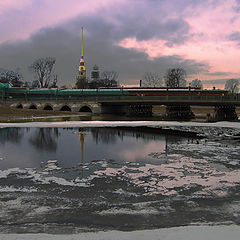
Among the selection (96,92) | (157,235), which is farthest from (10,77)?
(157,235)

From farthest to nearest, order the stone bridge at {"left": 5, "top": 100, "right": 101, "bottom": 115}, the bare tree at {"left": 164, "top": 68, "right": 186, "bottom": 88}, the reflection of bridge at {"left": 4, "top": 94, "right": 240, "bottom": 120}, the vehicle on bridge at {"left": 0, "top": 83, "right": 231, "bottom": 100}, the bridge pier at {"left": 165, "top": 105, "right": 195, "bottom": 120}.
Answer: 1. the bare tree at {"left": 164, "top": 68, "right": 186, "bottom": 88}
2. the vehicle on bridge at {"left": 0, "top": 83, "right": 231, "bottom": 100}
3. the stone bridge at {"left": 5, "top": 100, "right": 101, "bottom": 115}
4. the bridge pier at {"left": 165, "top": 105, "right": 195, "bottom": 120}
5. the reflection of bridge at {"left": 4, "top": 94, "right": 240, "bottom": 120}

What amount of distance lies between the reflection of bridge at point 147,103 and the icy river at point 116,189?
32341 millimetres

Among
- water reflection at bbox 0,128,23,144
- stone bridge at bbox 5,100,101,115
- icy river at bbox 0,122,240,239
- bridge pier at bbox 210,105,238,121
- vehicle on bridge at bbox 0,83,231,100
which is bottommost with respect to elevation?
icy river at bbox 0,122,240,239

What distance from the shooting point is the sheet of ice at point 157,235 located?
7.01 metres

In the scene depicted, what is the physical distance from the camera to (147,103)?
205ft

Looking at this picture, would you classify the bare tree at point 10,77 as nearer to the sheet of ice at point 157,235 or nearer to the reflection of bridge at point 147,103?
the reflection of bridge at point 147,103

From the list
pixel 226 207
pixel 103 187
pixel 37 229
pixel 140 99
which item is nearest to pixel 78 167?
pixel 103 187

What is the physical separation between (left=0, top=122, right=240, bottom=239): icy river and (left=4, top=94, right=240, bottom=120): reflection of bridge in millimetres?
32341

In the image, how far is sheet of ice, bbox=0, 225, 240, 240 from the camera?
7012 millimetres

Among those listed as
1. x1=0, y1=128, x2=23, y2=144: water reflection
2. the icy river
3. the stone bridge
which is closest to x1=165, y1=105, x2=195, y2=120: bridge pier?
the stone bridge

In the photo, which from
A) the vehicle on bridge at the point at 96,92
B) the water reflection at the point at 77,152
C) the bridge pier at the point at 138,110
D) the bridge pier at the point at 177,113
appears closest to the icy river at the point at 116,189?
the water reflection at the point at 77,152

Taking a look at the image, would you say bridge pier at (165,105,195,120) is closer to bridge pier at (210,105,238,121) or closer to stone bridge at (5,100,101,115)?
bridge pier at (210,105,238,121)

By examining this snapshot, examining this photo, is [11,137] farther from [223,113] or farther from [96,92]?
[96,92]

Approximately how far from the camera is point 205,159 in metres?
17.0
